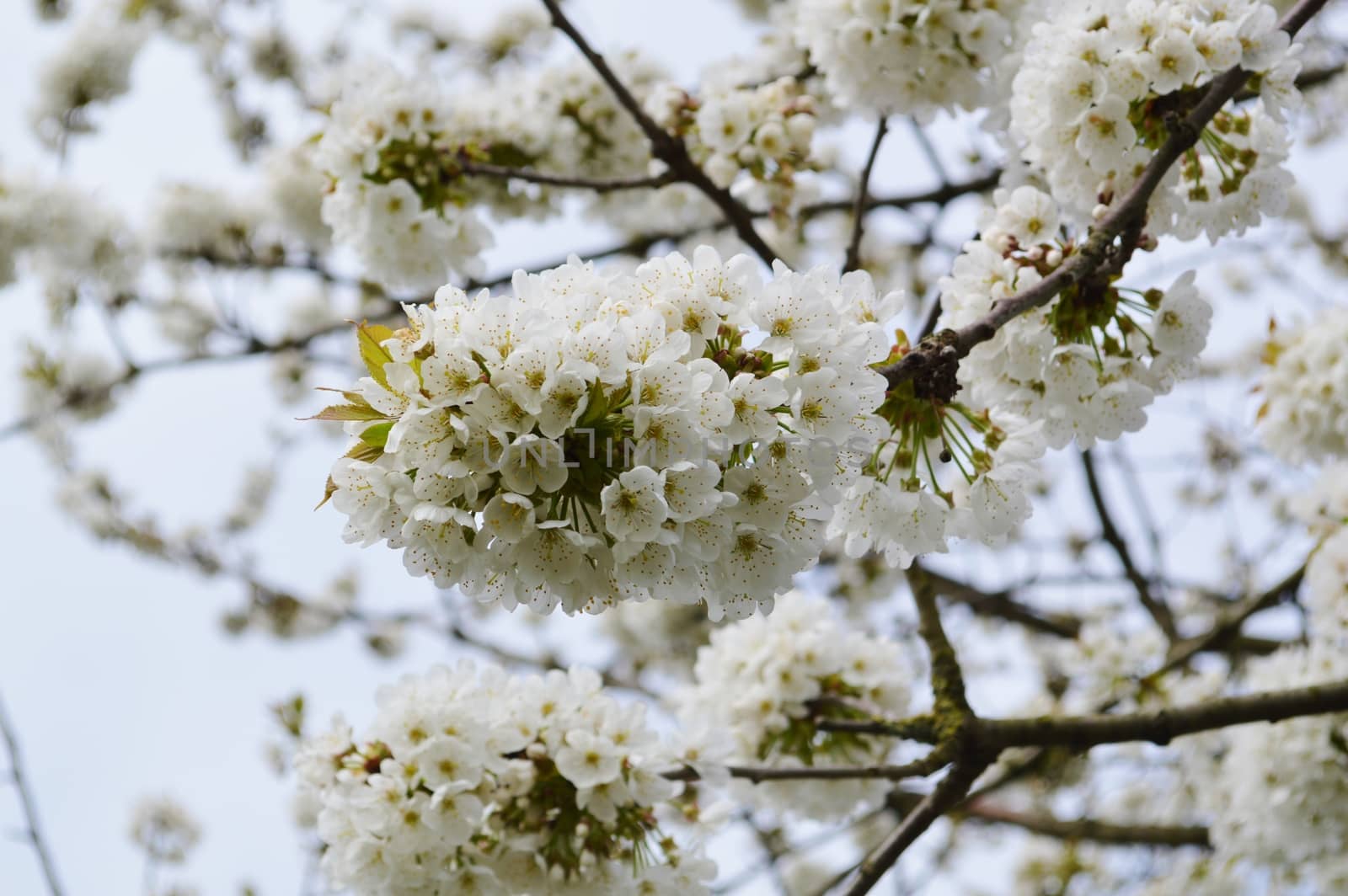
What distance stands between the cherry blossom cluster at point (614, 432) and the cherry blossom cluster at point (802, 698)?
1.63 m

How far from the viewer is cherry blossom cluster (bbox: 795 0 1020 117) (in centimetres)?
314

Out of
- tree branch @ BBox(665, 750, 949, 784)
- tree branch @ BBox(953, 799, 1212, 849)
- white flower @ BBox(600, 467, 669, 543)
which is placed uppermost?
tree branch @ BBox(953, 799, 1212, 849)

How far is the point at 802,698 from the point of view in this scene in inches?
127

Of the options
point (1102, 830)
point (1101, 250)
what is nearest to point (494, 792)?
point (1101, 250)

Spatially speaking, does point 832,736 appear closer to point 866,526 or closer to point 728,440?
point 866,526

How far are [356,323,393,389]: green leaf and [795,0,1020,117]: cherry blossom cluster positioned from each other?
222 cm

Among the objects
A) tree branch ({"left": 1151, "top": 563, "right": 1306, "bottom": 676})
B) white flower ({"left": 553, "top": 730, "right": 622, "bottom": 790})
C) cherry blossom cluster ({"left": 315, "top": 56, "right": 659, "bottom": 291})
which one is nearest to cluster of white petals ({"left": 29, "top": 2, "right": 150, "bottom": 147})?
cherry blossom cluster ({"left": 315, "top": 56, "right": 659, "bottom": 291})

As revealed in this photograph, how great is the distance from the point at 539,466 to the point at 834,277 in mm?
589

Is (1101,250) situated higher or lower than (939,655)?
higher

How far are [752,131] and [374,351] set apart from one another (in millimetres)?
2554

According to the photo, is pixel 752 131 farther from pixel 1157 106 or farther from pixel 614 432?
pixel 614 432

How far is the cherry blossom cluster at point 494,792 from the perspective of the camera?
2412 millimetres

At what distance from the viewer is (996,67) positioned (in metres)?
3.08

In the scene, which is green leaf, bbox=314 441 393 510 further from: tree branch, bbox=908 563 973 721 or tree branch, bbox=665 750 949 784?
tree branch, bbox=908 563 973 721
